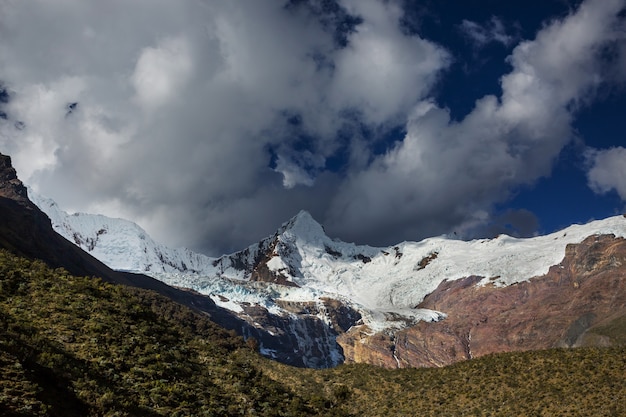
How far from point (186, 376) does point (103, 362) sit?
20.1 ft

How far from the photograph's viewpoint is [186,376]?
109 ft

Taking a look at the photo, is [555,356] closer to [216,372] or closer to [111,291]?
[216,372]

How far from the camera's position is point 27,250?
158 metres

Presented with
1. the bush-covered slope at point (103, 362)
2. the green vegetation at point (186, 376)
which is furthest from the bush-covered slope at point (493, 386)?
the bush-covered slope at point (103, 362)

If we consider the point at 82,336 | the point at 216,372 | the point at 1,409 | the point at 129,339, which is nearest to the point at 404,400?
the point at 216,372

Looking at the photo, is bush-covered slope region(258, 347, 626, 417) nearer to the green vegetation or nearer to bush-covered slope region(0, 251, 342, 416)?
the green vegetation

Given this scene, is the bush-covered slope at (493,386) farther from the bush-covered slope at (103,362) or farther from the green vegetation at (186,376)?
the bush-covered slope at (103,362)

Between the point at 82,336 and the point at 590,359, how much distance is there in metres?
44.2

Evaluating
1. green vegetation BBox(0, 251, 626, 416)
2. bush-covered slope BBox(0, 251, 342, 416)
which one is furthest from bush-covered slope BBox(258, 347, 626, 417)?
bush-covered slope BBox(0, 251, 342, 416)

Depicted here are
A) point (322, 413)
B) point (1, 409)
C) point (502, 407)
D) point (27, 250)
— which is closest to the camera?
point (1, 409)

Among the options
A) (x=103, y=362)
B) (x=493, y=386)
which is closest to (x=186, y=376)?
(x=103, y=362)

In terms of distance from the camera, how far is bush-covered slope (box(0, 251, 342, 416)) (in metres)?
22.5

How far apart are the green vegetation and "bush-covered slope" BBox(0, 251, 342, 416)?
9 centimetres

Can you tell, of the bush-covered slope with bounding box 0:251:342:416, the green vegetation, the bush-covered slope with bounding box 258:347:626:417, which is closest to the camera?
the bush-covered slope with bounding box 0:251:342:416
